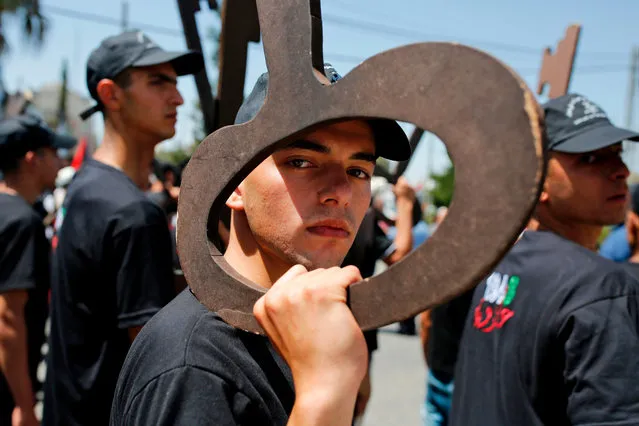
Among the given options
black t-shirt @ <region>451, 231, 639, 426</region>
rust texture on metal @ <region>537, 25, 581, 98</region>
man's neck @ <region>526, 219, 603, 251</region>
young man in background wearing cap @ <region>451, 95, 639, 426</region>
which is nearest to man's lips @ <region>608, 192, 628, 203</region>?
young man in background wearing cap @ <region>451, 95, 639, 426</region>

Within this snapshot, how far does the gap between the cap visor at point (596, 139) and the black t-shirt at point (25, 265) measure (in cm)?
248

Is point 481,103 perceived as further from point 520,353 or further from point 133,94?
point 133,94

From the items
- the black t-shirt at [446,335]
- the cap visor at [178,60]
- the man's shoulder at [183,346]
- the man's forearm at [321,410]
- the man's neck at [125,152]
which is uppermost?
the cap visor at [178,60]

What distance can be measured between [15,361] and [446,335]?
7.31 ft

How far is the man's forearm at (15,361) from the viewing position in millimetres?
2781

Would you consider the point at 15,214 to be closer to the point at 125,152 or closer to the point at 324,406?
the point at 125,152

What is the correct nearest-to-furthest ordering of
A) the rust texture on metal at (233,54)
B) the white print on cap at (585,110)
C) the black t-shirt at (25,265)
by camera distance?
the rust texture on metal at (233,54)
the white print on cap at (585,110)
the black t-shirt at (25,265)

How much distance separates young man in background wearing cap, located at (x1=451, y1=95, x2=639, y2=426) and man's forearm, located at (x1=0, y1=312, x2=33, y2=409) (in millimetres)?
1928

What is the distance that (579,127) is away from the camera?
231 cm

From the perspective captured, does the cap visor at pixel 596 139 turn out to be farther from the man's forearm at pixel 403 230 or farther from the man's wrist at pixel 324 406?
the man's forearm at pixel 403 230

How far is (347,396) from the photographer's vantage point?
92 centimetres

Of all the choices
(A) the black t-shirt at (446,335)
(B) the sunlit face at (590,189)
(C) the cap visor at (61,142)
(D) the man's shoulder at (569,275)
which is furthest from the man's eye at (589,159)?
(C) the cap visor at (61,142)

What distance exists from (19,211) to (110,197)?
1091 mm

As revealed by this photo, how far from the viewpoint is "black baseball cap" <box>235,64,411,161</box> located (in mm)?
1225
